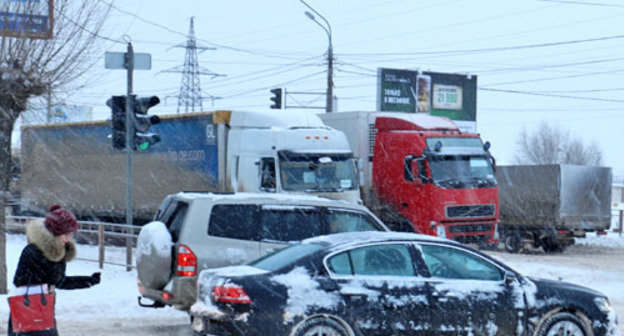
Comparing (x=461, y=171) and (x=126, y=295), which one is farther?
(x=461, y=171)

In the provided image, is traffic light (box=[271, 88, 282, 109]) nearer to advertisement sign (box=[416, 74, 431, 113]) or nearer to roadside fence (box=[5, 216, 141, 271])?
roadside fence (box=[5, 216, 141, 271])

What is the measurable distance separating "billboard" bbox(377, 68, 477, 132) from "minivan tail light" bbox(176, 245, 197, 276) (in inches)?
1441

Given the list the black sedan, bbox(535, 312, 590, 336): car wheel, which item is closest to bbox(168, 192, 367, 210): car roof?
the black sedan

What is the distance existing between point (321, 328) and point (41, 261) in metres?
2.86

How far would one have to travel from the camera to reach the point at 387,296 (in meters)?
8.74

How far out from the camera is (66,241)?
698cm

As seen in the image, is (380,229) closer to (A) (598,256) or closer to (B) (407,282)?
(B) (407,282)

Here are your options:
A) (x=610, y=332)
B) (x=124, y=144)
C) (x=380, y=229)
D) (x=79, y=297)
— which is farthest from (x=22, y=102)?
(x=610, y=332)

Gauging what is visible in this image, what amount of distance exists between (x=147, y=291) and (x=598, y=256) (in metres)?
19.4

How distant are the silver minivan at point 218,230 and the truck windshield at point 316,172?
24.3 feet

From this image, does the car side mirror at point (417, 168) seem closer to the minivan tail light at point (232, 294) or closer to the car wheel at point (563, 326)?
the car wheel at point (563, 326)

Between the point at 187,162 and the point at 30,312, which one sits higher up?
the point at 187,162

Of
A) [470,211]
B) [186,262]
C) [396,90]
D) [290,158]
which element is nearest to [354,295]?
[186,262]

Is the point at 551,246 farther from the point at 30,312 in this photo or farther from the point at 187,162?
the point at 30,312
